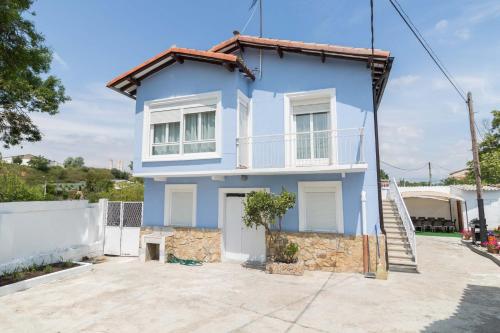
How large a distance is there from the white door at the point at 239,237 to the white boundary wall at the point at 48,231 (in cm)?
639

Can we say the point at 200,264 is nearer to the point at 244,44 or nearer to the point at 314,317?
the point at 314,317

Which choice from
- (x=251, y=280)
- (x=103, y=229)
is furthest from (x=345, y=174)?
(x=103, y=229)

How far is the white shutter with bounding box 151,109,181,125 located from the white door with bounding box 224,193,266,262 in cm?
402

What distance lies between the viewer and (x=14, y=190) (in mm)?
14422

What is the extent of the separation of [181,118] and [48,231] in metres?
7.05

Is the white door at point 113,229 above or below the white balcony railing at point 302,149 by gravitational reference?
below

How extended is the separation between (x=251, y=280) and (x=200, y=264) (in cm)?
308

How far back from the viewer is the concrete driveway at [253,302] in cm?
600

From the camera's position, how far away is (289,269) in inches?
391

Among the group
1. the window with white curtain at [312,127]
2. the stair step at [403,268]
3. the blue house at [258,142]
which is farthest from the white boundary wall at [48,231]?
the stair step at [403,268]

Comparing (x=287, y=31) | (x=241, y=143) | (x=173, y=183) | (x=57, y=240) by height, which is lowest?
(x=57, y=240)

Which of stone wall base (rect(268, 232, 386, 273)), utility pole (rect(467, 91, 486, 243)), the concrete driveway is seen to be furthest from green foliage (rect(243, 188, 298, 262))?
utility pole (rect(467, 91, 486, 243))

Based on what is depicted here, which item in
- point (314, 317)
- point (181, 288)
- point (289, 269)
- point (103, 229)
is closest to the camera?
point (314, 317)

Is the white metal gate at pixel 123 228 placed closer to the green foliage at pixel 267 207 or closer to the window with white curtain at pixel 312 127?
the green foliage at pixel 267 207
